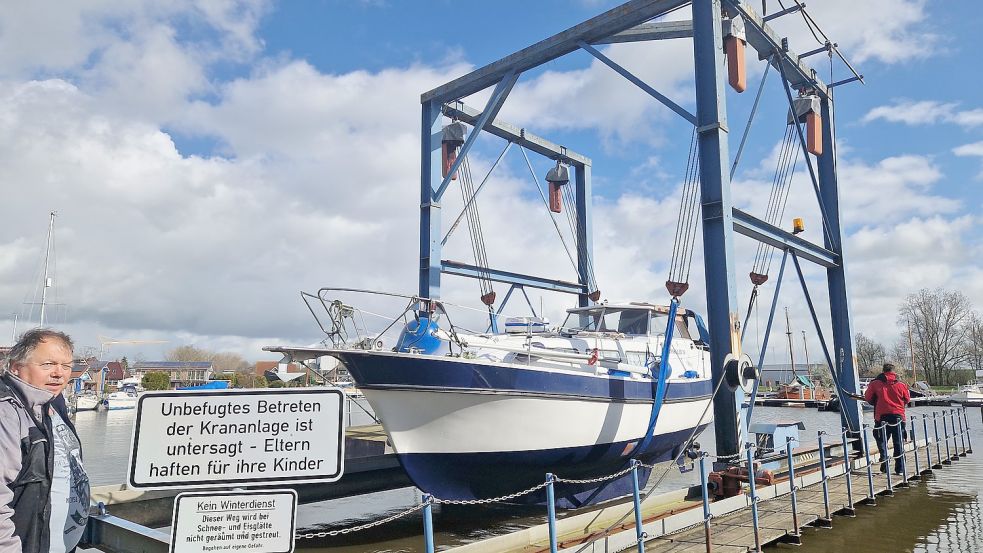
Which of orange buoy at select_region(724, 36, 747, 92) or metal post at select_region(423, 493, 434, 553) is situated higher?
orange buoy at select_region(724, 36, 747, 92)

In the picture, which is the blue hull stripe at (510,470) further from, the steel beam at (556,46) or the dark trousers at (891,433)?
the steel beam at (556,46)

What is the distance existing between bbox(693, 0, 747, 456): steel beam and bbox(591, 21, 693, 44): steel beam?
168 cm

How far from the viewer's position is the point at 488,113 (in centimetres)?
1322

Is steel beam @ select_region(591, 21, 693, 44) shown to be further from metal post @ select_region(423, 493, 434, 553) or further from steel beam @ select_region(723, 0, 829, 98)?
metal post @ select_region(423, 493, 434, 553)

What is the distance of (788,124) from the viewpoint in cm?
1323

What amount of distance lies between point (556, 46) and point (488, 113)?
1926 mm

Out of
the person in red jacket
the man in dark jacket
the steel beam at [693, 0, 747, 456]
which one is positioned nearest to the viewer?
the man in dark jacket

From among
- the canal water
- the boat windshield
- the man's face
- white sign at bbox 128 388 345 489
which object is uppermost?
the boat windshield

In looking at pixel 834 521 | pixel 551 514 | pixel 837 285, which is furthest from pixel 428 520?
pixel 837 285

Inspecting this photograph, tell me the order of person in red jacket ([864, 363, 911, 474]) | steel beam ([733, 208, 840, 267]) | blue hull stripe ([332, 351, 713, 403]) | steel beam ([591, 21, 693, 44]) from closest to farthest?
blue hull stripe ([332, 351, 713, 403]) → steel beam ([733, 208, 840, 267]) → person in red jacket ([864, 363, 911, 474]) → steel beam ([591, 21, 693, 44])

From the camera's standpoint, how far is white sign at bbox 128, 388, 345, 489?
2.55m

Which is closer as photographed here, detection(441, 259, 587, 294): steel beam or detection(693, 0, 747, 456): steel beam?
detection(693, 0, 747, 456): steel beam

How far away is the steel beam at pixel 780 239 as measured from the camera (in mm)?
10281

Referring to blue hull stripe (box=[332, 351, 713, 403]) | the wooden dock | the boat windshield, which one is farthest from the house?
the wooden dock
